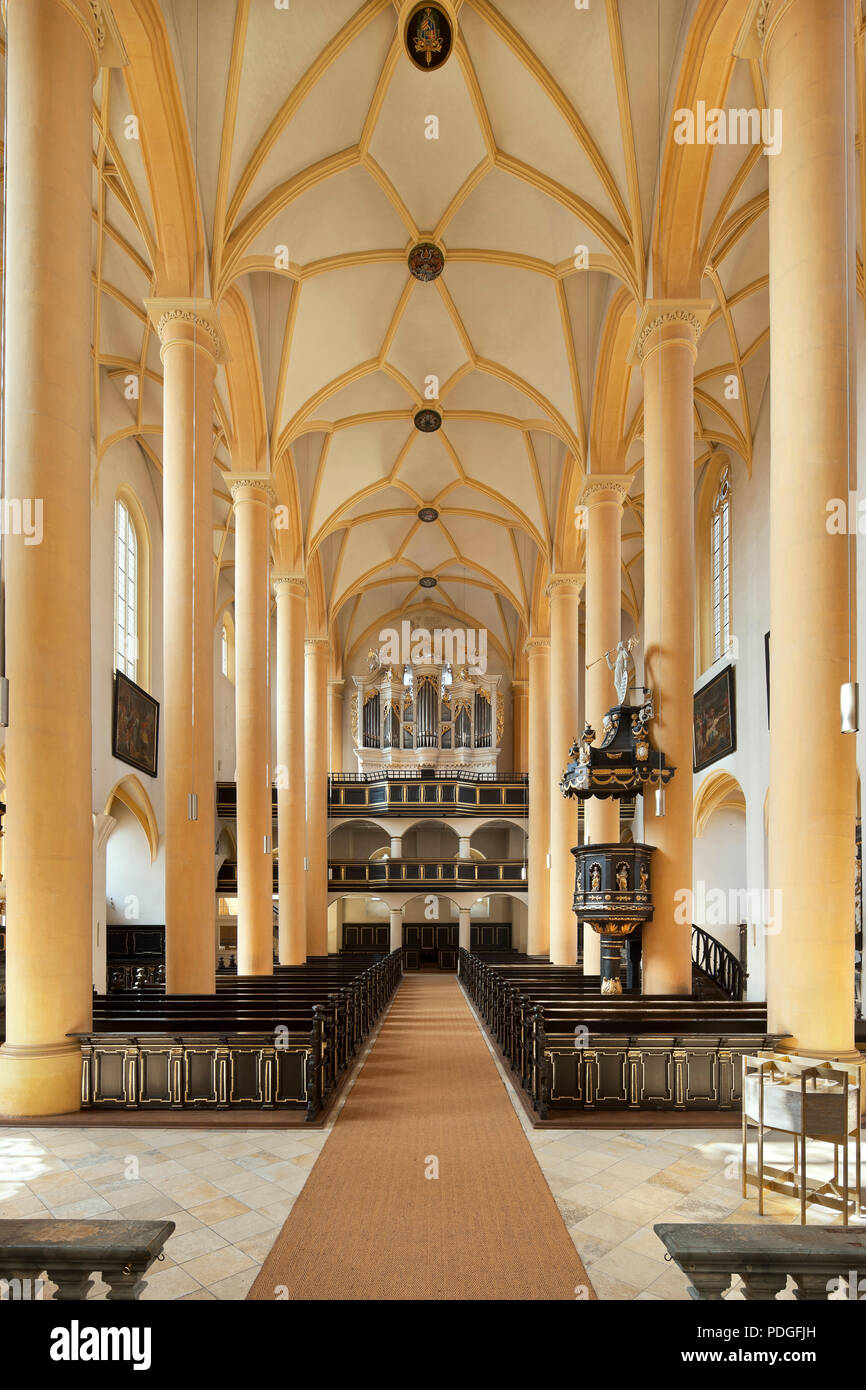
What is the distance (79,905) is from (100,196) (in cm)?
1050

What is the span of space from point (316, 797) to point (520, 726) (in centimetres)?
1084

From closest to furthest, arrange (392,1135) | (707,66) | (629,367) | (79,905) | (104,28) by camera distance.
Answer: (392,1135)
(79,905)
(104,28)
(707,66)
(629,367)

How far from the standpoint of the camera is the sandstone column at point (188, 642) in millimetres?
12008

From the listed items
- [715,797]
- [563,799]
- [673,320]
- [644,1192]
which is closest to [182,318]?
[673,320]

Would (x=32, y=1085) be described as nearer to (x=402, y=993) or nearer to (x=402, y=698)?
(x=402, y=993)

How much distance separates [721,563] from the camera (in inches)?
874

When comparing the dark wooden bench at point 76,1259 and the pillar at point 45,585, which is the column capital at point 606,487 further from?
the dark wooden bench at point 76,1259

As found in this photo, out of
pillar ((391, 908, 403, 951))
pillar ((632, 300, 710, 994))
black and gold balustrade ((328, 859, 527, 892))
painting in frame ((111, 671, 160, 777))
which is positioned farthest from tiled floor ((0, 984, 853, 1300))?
pillar ((391, 908, 403, 951))

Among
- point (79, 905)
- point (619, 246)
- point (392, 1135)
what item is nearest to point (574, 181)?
point (619, 246)

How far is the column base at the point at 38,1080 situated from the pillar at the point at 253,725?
8.50 m

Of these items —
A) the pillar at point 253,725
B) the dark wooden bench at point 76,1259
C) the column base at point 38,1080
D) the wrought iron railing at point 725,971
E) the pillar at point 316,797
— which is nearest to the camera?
the dark wooden bench at point 76,1259

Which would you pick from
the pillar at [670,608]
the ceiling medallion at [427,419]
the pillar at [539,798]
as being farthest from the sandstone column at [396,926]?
the pillar at [670,608]

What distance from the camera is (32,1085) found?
8.34m

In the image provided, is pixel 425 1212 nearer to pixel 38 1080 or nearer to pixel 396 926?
pixel 38 1080
